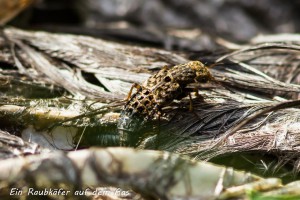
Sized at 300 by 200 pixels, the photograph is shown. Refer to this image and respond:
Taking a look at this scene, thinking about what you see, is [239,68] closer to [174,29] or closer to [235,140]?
[235,140]

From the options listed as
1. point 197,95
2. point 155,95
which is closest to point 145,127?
point 155,95

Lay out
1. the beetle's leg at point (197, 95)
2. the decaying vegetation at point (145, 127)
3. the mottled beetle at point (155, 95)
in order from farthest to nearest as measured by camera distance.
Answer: the beetle's leg at point (197, 95), the mottled beetle at point (155, 95), the decaying vegetation at point (145, 127)

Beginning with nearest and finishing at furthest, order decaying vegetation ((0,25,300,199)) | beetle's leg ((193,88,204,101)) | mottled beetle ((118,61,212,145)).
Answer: decaying vegetation ((0,25,300,199)) → mottled beetle ((118,61,212,145)) → beetle's leg ((193,88,204,101))

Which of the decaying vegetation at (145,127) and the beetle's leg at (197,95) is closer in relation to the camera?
the decaying vegetation at (145,127)

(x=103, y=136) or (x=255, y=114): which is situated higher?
(x=255, y=114)

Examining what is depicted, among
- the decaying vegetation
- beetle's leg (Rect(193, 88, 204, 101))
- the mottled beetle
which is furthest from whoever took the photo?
beetle's leg (Rect(193, 88, 204, 101))

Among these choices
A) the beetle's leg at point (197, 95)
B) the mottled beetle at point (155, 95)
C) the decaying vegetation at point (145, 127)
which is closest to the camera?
the decaying vegetation at point (145, 127)

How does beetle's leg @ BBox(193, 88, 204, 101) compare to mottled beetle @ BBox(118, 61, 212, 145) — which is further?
beetle's leg @ BBox(193, 88, 204, 101)

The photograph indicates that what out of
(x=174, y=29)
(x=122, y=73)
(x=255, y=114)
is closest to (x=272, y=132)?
(x=255, y=114)
